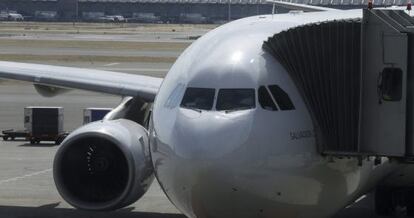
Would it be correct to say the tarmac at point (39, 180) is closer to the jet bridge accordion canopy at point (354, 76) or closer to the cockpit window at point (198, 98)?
the jet bridge accordion canopy at point (354, 76)

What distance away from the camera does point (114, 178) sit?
1630 cm

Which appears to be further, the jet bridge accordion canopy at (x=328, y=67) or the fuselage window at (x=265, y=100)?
the jet bridge accordion canopy at (x=328, y=67)

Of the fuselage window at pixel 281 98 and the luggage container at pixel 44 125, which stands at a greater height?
the fuselage window at pixel 281 98

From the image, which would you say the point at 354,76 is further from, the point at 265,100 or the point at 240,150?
the point at 240,150

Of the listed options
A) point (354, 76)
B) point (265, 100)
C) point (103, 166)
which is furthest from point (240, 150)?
point (103, 166)

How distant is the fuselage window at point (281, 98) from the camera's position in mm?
12547

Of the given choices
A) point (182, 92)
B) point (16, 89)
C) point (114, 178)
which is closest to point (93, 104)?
point (16, 89)

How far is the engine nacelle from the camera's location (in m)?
15.8

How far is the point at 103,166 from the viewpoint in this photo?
16.4 metres

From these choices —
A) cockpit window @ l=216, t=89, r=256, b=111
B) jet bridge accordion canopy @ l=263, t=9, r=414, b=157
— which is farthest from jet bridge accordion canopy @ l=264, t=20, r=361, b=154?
cockpit window @ l=216, t=89, r=256, b=111

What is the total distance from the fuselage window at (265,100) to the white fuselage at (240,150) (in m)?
0.08

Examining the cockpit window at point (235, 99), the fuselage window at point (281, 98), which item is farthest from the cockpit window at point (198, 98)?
the fuselage window at point (281, 98)

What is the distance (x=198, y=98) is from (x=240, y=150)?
1.12 metres

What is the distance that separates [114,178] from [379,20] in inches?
227
